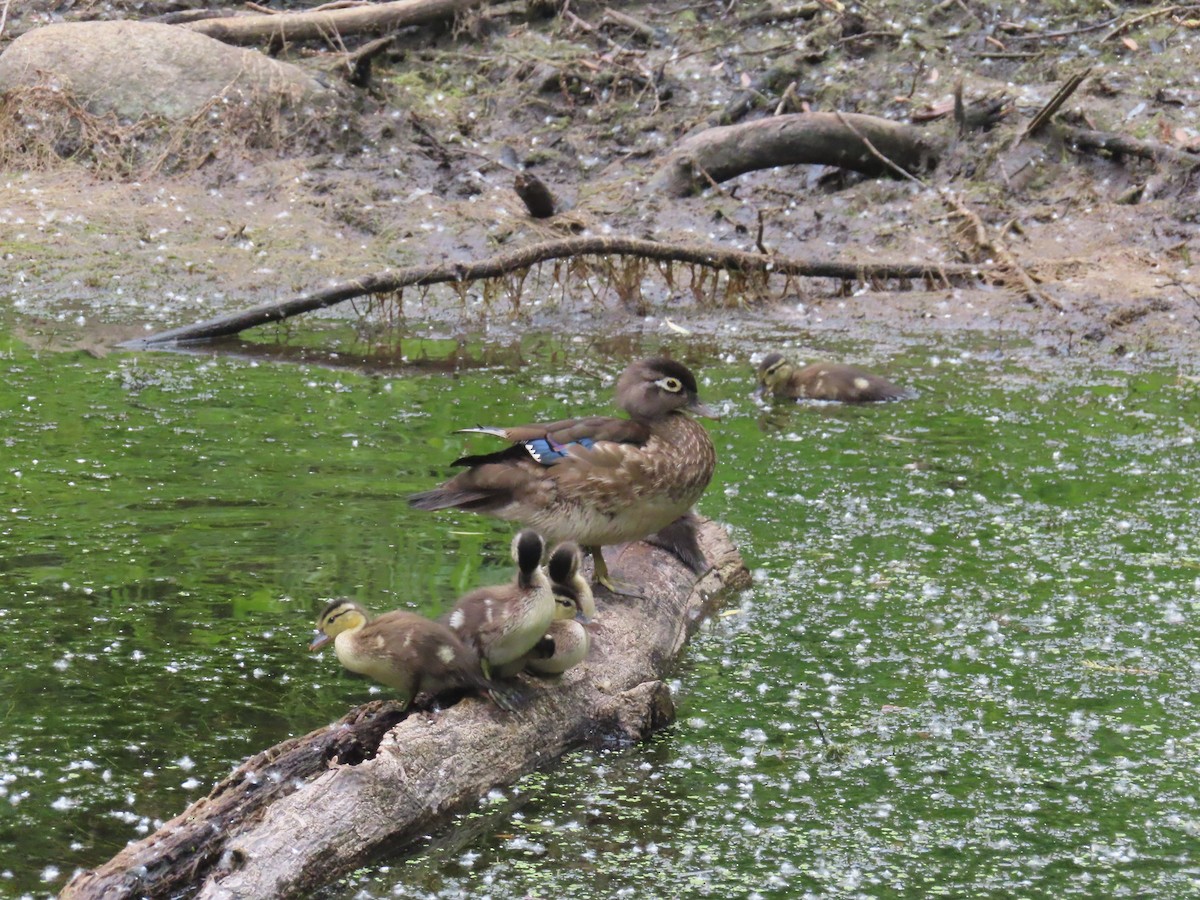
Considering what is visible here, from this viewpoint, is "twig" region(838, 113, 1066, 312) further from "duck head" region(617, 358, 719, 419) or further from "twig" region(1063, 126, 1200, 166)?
"duck head" region(617, 358, 719, 419)

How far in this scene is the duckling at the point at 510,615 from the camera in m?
5.30

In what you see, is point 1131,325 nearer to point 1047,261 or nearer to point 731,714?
point 1047,261

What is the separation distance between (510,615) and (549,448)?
4.01 feet

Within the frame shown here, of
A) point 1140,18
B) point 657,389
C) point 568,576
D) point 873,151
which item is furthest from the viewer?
point 1140,18

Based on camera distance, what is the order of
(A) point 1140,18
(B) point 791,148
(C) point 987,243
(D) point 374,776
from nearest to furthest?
1. (D) point 374,776
2. (C) point 987,243
3. (B) point 791,148
4. (A) point 1140,18

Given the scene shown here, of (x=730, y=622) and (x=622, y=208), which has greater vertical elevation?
(x=622, y=208)

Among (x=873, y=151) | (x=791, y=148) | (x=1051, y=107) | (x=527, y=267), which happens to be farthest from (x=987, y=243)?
(x=527, y=267)

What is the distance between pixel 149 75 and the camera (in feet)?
53.4

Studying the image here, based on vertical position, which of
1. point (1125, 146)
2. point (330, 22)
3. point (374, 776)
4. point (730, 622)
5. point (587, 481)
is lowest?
point (730, 622)

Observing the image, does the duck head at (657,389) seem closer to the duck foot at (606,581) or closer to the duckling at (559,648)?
the duck foot at (606,581)

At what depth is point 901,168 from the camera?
15.5m

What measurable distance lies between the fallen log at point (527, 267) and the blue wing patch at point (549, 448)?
20.3ft

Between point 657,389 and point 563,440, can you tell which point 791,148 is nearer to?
point 657,389

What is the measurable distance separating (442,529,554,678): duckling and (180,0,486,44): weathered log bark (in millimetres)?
13569
